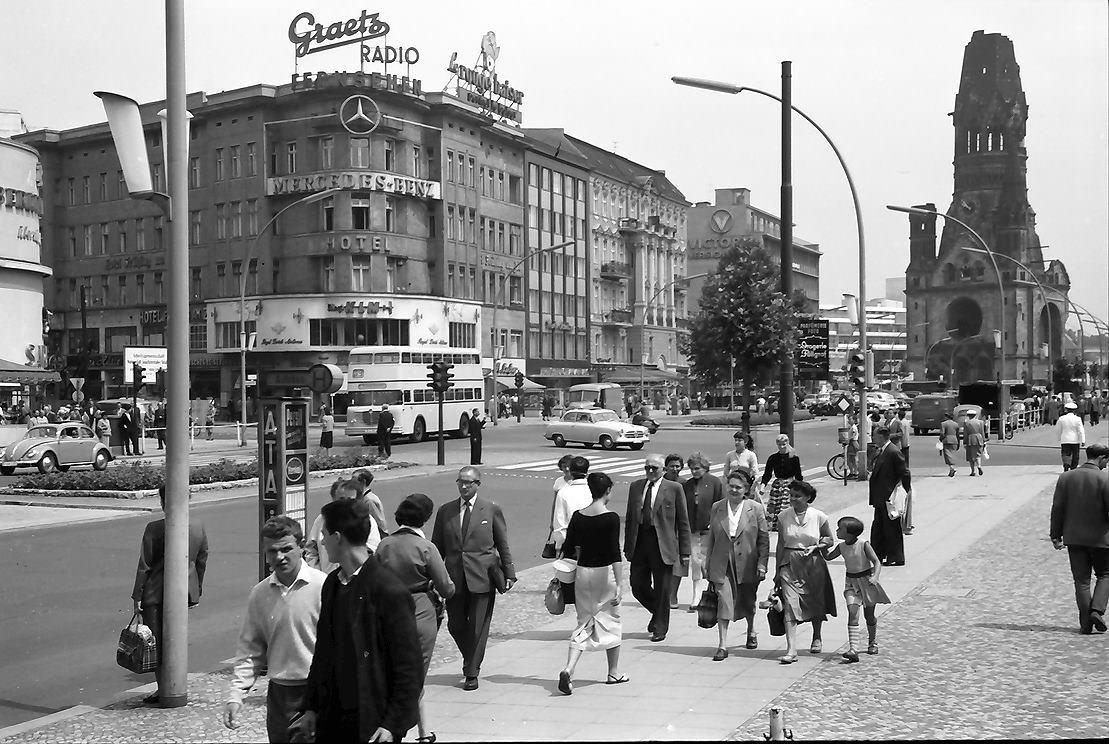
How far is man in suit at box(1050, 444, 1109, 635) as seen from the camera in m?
11.0

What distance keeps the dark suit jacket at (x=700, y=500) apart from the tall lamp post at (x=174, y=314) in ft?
17.9

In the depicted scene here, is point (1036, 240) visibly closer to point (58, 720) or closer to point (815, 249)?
point (815, 249)

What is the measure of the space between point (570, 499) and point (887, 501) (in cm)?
527

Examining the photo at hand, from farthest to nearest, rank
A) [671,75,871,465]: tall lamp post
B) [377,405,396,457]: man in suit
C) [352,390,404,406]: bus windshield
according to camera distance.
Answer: [352,390,404,406]: bus windshield < [377,405,396,457]: man in suit < [671,75,871,465]: tall lamp post

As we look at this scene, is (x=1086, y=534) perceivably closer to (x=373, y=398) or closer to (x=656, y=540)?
(x=656, y=540)

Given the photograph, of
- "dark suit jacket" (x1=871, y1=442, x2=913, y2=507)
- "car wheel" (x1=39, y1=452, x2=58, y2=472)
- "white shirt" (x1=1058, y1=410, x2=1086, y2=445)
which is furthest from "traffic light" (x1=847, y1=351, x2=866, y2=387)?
"car wheel" (x1=39, y1=452, x2=58, y2=472)

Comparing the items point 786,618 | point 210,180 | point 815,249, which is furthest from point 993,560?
point 815,249

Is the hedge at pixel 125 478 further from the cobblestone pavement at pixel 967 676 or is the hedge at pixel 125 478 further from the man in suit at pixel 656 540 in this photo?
the cobblestone pavement at pixel 967 676

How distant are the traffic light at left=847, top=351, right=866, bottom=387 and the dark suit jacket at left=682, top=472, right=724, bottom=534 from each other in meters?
14.3

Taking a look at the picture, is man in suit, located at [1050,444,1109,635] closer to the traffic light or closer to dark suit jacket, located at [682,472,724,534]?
dark suit jacket, located at [682,472,724,534]

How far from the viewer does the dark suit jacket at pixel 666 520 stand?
1084cm

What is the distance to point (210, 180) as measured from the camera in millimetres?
70062

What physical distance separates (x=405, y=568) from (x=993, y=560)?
1105cm

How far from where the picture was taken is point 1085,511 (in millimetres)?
11219
